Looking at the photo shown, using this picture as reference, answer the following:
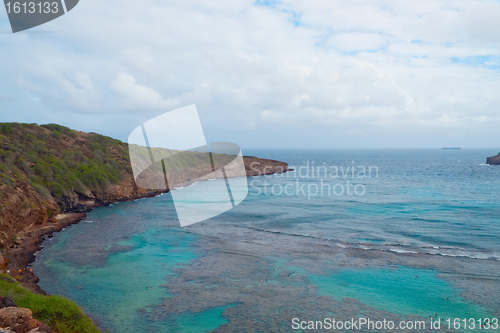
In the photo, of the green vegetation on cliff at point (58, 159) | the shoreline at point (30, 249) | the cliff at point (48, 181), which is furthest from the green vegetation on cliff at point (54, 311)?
the green vegetation on cliff at point (58, 159)

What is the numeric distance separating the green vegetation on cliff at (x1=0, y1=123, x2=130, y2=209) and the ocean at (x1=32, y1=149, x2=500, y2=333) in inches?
261

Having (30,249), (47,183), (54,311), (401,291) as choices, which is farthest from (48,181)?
(401,291)

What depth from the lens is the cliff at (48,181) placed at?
25766mm

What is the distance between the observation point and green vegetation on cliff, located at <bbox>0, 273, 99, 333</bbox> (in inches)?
528

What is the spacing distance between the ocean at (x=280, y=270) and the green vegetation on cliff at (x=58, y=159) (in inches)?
261

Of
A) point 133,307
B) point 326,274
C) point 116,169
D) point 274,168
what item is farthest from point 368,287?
point 274,168

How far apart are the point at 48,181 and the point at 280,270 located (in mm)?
32984

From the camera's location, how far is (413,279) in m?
20.4

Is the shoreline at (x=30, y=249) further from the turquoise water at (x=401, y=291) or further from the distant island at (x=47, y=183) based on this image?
the turquoise water at (x=401, y=291)

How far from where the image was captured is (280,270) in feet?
71.7

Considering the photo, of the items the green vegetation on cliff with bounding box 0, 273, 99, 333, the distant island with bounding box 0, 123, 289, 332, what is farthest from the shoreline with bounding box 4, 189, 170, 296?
the green vegetation on cliff with bounding box 0, 273, 99, 333

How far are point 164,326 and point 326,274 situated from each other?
11.2 m

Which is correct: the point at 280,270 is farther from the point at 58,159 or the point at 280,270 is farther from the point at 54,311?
the point at 58,159

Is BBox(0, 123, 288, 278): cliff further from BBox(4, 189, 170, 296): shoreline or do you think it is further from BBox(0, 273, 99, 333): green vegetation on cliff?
BBox(0, 273, 99, 333): green vegetation on cliff
